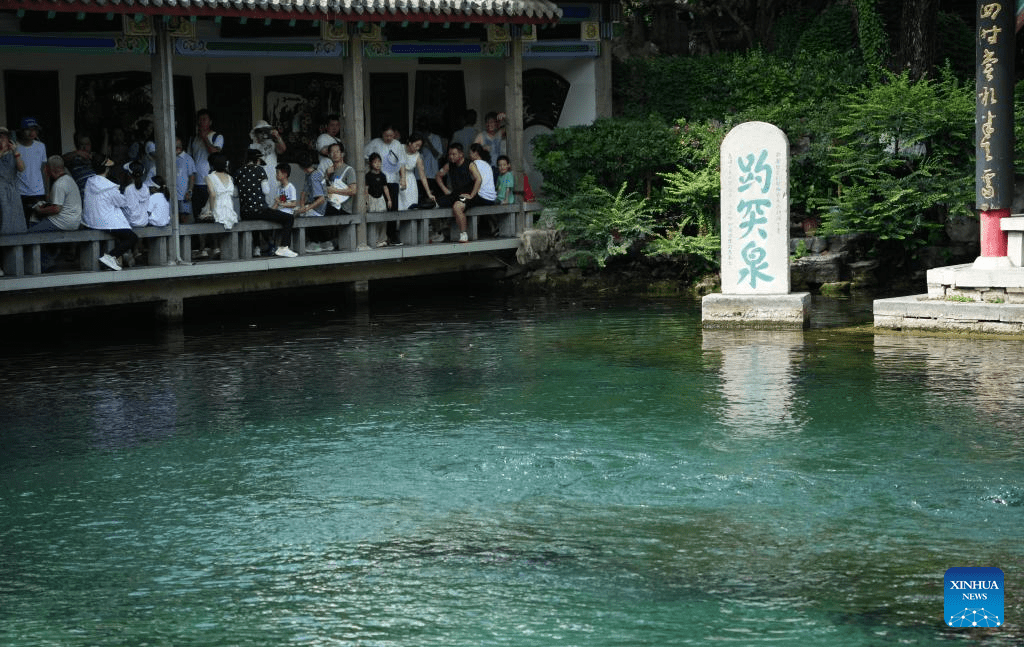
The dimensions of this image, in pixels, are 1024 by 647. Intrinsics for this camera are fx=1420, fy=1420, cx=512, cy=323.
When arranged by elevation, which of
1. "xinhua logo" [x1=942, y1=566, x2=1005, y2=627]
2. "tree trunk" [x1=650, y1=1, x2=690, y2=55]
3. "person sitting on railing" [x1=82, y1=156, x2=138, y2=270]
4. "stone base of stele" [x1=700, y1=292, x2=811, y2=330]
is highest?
"tree trunk" [x1=650, y1=1, x2=690, y2=55]

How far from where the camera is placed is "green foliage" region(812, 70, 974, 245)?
18078 mm

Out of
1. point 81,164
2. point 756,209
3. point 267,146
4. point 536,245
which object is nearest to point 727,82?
point 536,245

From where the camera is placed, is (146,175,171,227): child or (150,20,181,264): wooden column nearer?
(146,175,171,227): child

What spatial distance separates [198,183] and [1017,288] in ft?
32.8

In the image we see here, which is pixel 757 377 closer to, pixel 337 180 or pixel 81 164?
pixel 337 180

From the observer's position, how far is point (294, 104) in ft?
72.5

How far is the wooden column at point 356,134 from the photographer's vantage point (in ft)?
62.0

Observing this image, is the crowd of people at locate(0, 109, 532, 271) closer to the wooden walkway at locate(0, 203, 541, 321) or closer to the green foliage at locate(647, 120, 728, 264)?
the wooden walkway at locate(0, 203, 541, 321)

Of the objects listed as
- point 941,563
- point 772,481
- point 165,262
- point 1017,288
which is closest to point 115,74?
point 165,262

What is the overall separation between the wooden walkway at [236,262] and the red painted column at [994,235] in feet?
24.1

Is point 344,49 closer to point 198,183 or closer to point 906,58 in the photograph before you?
point 198,183

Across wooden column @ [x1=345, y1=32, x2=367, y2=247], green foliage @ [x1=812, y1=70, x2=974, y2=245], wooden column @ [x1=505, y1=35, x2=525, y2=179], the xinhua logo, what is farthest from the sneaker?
the xinhua logo

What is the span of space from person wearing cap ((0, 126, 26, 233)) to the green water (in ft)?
5.75

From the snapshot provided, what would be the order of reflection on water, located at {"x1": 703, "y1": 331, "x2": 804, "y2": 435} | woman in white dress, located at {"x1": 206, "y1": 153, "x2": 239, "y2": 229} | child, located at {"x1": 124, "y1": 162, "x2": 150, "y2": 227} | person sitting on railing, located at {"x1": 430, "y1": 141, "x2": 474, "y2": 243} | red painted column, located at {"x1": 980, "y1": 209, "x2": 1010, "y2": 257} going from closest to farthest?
reflection on water, located at {"x1": 703, "y1": 331, "x2": 804, "y2": 435}, red painted column, located at {"x1": 980, "y1": 209, "x2": 1010, "y2": 257}, child, located at {"x1": 124, "y1": 162, "x2": 150, "y2": 227}, woman in white dress, located at {"x1": 206, "y1": 153, "x2": 239, "y2": 229}, person sitting on railing, located at {"x1": 430, "y1": 141, "x2": 474, "y2": 243}
